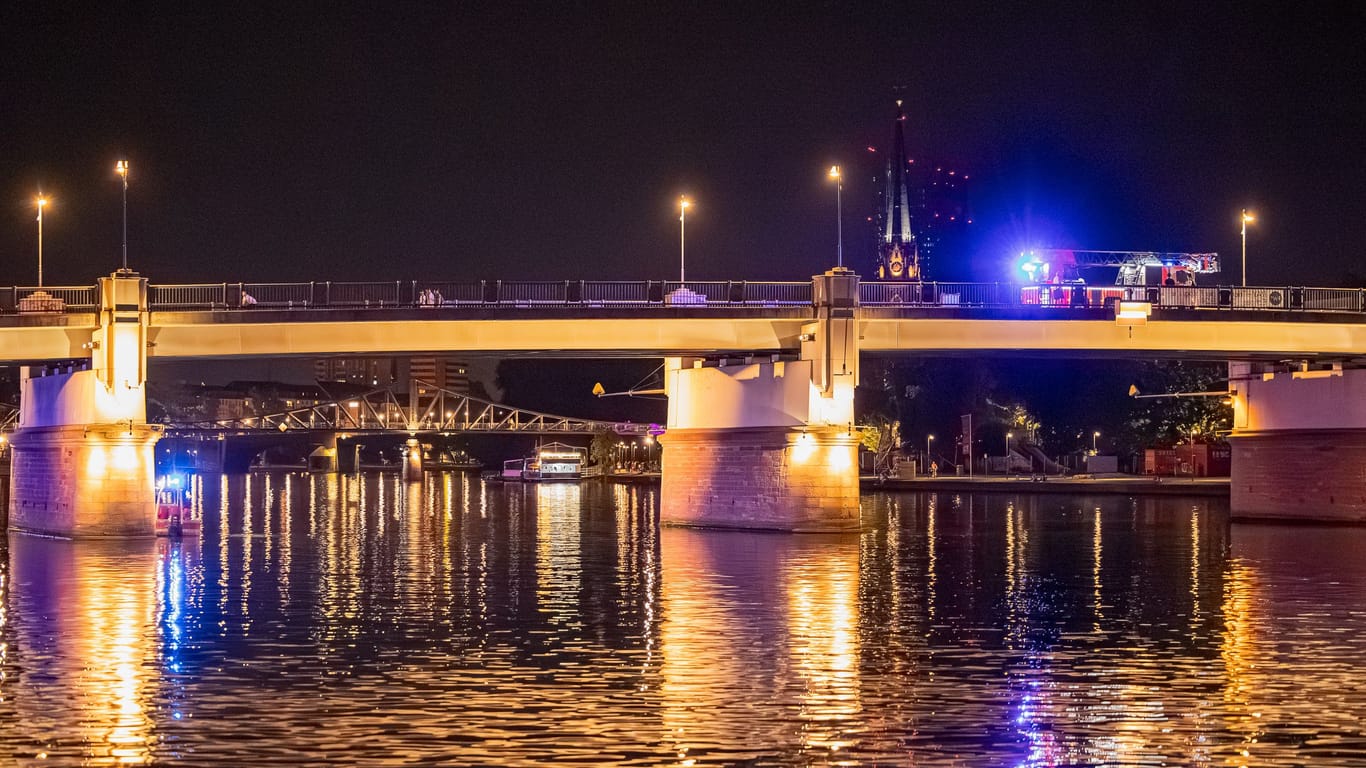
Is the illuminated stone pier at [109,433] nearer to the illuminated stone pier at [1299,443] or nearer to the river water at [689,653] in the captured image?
the river water at [689,653]

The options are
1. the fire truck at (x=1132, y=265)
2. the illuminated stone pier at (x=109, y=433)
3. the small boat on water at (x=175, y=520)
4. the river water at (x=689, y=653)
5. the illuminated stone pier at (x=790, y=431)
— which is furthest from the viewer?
the fire truck at (x=1132, y=265)

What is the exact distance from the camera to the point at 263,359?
81.1m

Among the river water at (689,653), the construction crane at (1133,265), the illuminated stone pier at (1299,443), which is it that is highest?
the construction crane at (1133,265)

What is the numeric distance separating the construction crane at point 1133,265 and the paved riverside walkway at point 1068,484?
2957cm

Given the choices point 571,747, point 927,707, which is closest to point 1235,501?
point 927,707

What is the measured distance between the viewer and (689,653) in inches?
1565

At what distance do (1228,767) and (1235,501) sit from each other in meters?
71.3

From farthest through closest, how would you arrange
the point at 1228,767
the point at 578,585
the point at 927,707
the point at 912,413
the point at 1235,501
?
1. the point at 912,413
2. the point at 1235,501
3. the point at 578,585
4. the point at 927,707
5. the point at 1228,767

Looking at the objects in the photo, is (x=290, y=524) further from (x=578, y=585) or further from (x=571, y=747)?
(x=571, y=747)

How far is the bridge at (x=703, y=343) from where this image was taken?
7538cm

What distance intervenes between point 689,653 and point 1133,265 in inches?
2643

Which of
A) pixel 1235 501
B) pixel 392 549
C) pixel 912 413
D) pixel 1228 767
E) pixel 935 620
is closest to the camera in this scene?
pixel 1228 767

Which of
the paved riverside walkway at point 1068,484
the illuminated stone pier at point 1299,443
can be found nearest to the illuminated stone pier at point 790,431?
the illuminated stone pier at point 1299,443

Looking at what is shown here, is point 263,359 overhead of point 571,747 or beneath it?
overhead
